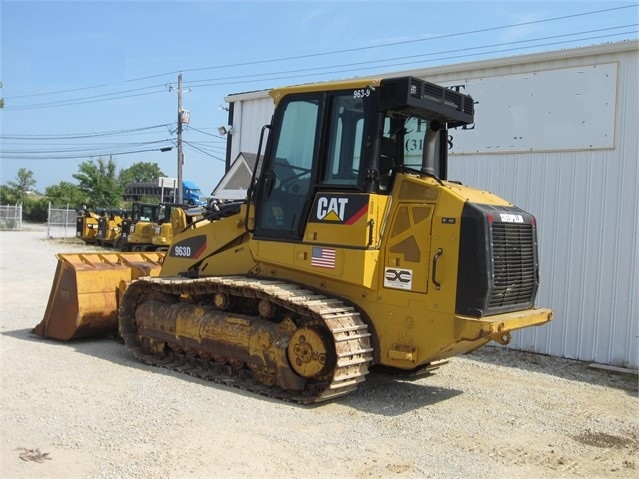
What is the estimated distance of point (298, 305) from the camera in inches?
232

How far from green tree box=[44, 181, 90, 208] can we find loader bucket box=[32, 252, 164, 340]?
54.8 m

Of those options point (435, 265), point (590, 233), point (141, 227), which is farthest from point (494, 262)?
point (141, 227)

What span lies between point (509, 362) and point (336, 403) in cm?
369

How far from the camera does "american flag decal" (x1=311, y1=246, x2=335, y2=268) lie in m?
6.18

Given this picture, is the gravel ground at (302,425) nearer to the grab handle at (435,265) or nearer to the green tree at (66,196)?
the grab handle at (435,265)

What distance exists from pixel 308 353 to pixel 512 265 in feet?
7.01

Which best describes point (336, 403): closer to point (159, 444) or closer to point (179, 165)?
point (159, 444)

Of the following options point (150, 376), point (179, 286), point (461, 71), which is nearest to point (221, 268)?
point (179, 286)

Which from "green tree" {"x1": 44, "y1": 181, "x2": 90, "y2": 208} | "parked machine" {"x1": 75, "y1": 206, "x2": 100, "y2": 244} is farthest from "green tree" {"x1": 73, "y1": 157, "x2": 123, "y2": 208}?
"parked machine" {"x1": 75, "y1": 206, "x2": 100, "y2": 244}

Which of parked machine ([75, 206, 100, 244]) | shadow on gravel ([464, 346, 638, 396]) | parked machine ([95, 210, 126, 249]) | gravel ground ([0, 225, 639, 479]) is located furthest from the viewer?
parked machine ([75, 206, 100, 244])

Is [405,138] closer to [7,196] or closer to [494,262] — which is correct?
[494,262]

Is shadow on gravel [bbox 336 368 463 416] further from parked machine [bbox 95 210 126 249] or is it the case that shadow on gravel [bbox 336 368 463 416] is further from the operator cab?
parked machine [bbox 95 210 126 249]

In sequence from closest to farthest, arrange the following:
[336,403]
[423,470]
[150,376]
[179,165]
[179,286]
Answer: [423,470]
[336,403]
[150,376]
[179,286]
[179,165]

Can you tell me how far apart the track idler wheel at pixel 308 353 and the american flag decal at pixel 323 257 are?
673 millimetres
